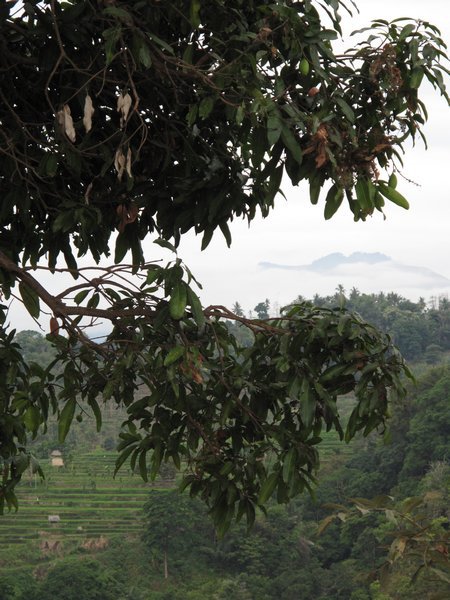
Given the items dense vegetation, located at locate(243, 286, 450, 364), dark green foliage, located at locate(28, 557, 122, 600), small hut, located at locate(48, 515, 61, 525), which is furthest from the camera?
dense vegetation, located at locate(243, 286, 450, 364)

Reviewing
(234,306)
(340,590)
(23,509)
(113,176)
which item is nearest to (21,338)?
(234,306)

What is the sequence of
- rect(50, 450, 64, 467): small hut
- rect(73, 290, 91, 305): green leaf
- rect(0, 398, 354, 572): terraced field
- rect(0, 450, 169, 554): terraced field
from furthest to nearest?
rect(50, 450, 64, 467): small hut, rect(0, 450, 169, 554): terraced field, rect(0, 398, 354, 572): terraced field, rect(73, 290, 91, 305): green leaf

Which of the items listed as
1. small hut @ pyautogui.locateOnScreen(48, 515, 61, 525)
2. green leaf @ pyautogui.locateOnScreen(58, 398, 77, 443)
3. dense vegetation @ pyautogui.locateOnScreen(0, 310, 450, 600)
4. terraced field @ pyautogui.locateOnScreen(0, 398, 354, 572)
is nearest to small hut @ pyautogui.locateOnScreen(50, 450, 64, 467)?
terraced field @ pyautogui.locateOnScreen(0, 398, 354, 572)

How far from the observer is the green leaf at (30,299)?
244cm

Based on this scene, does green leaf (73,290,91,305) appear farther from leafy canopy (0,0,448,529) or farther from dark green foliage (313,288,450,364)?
dark green foliage (313,288,450,364)

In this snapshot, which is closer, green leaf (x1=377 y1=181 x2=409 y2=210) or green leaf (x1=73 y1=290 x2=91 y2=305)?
green leaf (x1=377 y1=181 x2=409 y2=210)

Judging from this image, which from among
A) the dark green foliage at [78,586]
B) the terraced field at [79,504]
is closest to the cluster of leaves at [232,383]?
the dark green foliage at [78,586]

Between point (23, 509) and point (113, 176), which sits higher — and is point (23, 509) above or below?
below

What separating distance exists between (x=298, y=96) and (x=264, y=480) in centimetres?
95

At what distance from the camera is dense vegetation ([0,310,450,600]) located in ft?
81.7

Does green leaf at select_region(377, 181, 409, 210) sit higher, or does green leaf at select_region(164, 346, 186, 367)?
green leaf at select_region(377, 181, 409, 210)

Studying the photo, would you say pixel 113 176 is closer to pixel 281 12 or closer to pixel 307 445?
pixel 281 12

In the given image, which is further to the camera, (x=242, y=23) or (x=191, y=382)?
(x=191, y=382)

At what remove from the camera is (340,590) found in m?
25.1
